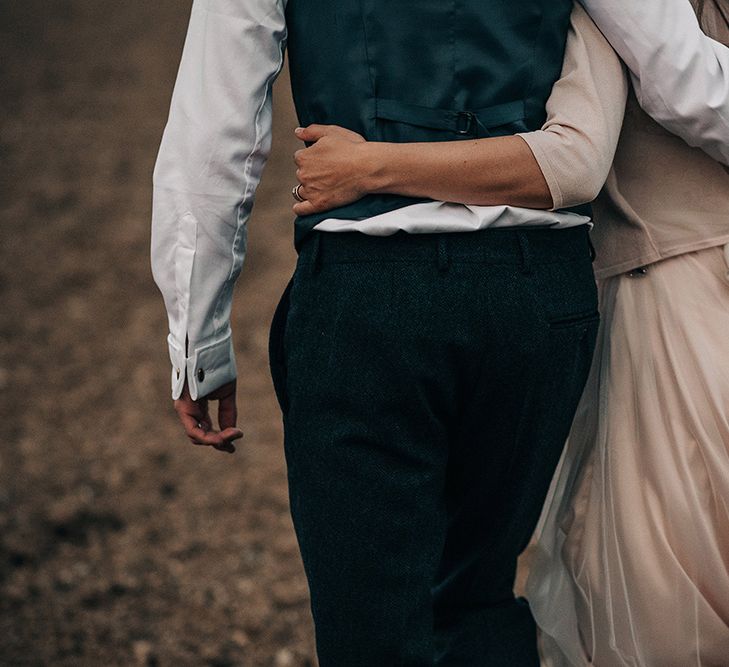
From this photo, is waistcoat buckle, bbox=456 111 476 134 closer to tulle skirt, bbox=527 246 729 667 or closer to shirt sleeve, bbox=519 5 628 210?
shirt sleeve, bbox=519 5 628 210

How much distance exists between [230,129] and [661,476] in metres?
0.82

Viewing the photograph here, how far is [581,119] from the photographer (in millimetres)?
1433

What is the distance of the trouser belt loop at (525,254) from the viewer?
1.44 metres

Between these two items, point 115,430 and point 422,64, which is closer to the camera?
point 422,64

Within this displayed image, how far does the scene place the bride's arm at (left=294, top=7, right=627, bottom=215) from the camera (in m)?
1.40

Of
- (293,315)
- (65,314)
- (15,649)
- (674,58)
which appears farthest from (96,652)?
(65,314)

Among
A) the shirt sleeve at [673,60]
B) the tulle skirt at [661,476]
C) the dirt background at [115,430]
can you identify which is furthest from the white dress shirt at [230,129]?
the dirt background at [115,430]

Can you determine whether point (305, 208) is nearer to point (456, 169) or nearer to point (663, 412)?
point (456, 169)

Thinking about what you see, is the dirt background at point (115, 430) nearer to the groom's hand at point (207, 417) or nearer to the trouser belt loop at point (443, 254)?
the groom's hand at point (207, 417)

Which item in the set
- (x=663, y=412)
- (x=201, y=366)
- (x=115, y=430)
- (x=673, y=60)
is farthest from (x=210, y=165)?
(x=115, y=430)

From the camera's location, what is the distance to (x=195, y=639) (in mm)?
2885

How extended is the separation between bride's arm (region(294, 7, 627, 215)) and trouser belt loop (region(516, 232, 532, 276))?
48mm

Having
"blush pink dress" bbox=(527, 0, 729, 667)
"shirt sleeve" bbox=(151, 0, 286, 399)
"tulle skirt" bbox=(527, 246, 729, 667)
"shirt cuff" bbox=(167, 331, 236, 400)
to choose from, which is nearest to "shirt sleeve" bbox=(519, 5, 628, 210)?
"blush pink dress" bbox=(527, 0, 729, 667)

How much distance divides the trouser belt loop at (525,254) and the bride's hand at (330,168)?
9.0 inches
